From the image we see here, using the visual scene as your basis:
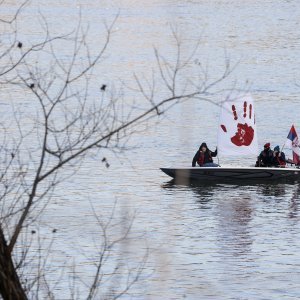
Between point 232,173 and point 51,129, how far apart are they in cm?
4492

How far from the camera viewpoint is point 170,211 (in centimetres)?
5584

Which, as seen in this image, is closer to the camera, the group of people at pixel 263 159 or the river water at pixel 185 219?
the river water at pixel 185 219

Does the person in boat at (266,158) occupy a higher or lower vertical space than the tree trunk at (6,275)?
lower

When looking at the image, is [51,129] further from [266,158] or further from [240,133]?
[240,133]

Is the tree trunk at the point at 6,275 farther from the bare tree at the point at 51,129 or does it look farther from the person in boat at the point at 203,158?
the person in boat at the point at 203,158

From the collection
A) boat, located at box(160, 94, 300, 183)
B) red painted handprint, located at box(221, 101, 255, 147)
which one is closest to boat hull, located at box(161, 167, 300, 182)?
boat, located at box(160, 94, 300, 183)

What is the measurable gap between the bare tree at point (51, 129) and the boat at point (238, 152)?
9.87 ft

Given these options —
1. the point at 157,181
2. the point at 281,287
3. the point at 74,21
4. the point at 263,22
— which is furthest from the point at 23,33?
the point at 281,287

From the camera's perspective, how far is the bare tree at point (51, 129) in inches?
569

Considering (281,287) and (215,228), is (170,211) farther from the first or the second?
(281,287)

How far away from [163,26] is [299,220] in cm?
12167

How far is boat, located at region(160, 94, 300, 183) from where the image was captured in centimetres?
5975

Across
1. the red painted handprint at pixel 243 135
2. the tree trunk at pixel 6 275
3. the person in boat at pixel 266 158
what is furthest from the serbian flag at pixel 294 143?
the tree trunk at pixel 6 275

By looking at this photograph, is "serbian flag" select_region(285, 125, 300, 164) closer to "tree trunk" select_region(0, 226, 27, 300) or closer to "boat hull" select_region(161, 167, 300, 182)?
"boat hull" select_region(161, 167, 300, 182)
